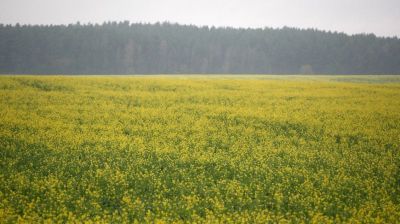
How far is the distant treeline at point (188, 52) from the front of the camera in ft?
330

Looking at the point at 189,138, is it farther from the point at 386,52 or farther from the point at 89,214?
the point at 386,52

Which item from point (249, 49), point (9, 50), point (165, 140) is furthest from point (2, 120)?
point (249, 49)

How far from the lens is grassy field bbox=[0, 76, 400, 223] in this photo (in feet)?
34.4

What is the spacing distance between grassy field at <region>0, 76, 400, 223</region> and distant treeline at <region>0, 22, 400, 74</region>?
81135mm

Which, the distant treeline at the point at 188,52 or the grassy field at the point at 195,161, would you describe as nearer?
the grassy field at the point at 195,161

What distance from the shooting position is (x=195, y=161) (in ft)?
44.8

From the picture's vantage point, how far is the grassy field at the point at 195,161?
10477mm

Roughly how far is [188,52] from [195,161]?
341 feet

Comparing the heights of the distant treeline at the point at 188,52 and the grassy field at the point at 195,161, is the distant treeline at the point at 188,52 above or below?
above

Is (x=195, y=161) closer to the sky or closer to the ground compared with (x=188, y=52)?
closer to the ground

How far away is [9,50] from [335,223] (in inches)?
3996

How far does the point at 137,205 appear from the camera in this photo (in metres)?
10.6

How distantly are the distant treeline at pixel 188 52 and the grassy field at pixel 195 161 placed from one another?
81135mm

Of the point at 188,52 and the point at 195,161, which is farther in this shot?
the point at 188,52
